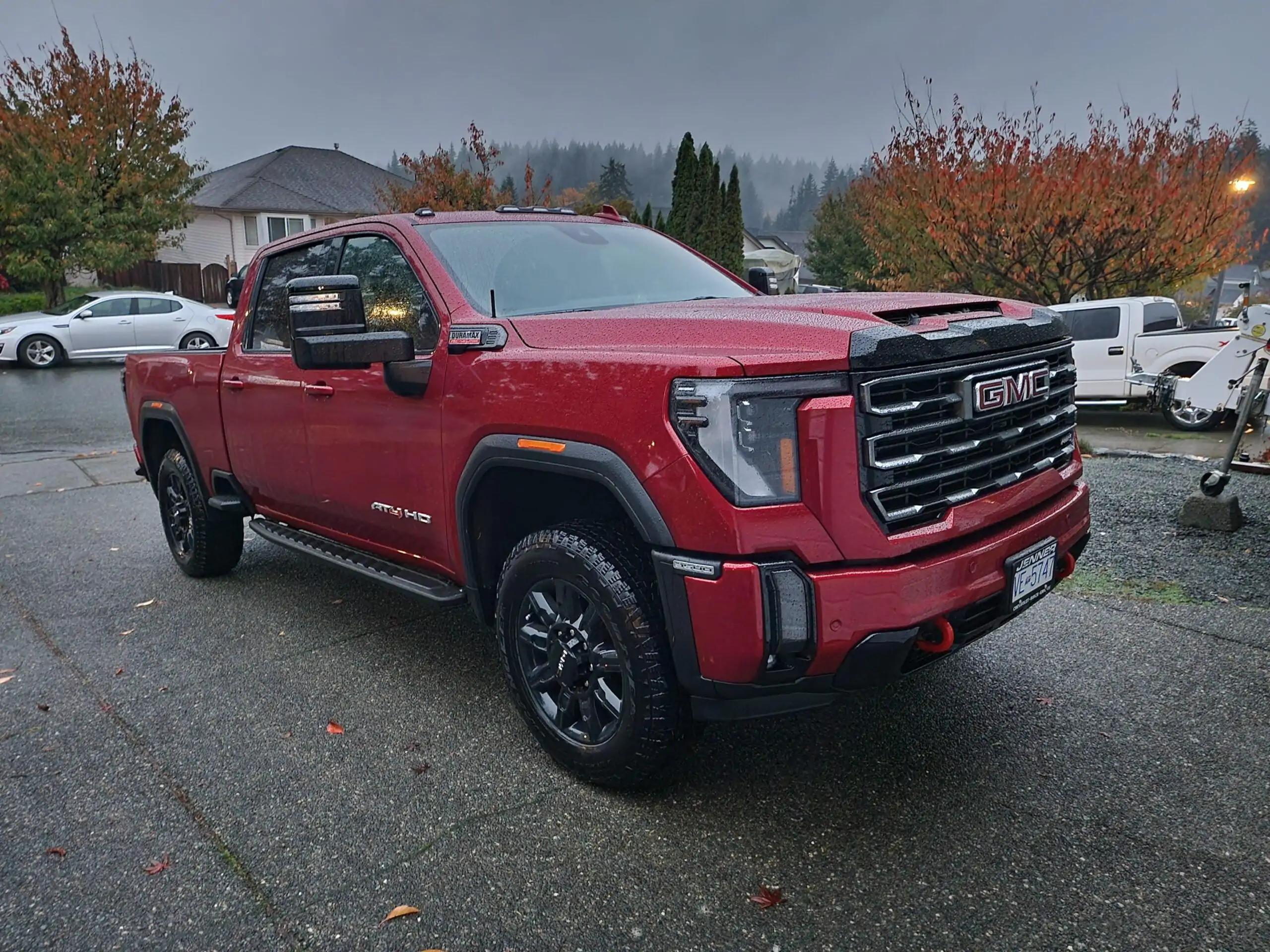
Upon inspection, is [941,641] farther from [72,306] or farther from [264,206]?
[264,206]

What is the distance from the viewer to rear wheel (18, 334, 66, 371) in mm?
17891

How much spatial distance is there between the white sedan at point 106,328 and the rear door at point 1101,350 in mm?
14917

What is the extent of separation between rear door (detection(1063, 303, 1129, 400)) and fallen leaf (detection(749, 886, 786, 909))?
11642 mm

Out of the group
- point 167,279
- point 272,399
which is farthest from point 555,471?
point 167,279

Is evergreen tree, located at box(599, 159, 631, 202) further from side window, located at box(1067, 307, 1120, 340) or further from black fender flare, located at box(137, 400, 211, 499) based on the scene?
black fender flare, located at box(137, 400, 211, 499)

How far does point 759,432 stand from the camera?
248 centimetres

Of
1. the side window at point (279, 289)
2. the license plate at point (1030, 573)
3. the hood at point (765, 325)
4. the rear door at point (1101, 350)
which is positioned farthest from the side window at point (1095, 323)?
the side window at point (279, 289)

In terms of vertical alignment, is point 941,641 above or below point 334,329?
below

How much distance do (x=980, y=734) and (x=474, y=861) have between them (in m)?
1.87

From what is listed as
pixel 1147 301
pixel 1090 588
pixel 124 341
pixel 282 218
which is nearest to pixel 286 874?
pixel 1090 588

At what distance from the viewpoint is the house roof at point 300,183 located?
40.0m

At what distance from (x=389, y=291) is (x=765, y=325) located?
70.1 inches

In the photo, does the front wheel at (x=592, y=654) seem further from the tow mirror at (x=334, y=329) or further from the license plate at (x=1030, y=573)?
the license plate at (x=1030, y=573)

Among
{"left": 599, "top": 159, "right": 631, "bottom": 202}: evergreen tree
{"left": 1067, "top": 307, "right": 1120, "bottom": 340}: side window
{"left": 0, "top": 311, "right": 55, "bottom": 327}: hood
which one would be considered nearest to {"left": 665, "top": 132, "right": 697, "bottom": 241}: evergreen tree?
{"left": 0, "top": 311, "right": 55, "bottom": 327}: hood
